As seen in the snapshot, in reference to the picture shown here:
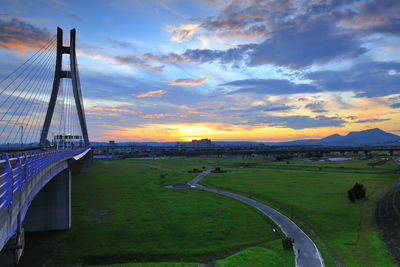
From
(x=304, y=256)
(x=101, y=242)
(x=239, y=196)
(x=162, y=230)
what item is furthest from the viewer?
(x=239, y=196)

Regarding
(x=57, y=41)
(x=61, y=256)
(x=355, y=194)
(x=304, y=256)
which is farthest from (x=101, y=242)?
(x=57, y=41)

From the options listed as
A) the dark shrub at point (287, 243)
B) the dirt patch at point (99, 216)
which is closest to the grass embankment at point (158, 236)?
the dirt patch at point (99, 216)

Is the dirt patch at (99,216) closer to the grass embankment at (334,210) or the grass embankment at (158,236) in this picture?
the grass embankment at (158,236)

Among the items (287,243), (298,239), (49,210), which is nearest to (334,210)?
(298,239)

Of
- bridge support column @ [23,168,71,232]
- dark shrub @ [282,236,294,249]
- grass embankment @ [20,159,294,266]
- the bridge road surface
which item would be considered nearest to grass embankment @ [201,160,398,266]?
the bridge road surface

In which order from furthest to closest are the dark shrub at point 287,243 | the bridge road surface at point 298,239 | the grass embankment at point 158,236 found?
the dark shrub at point 287,243 < the grass embankment at point 158,236 < the bridge road surface at point 298,239

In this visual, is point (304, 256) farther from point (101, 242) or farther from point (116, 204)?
point (116, 204)
